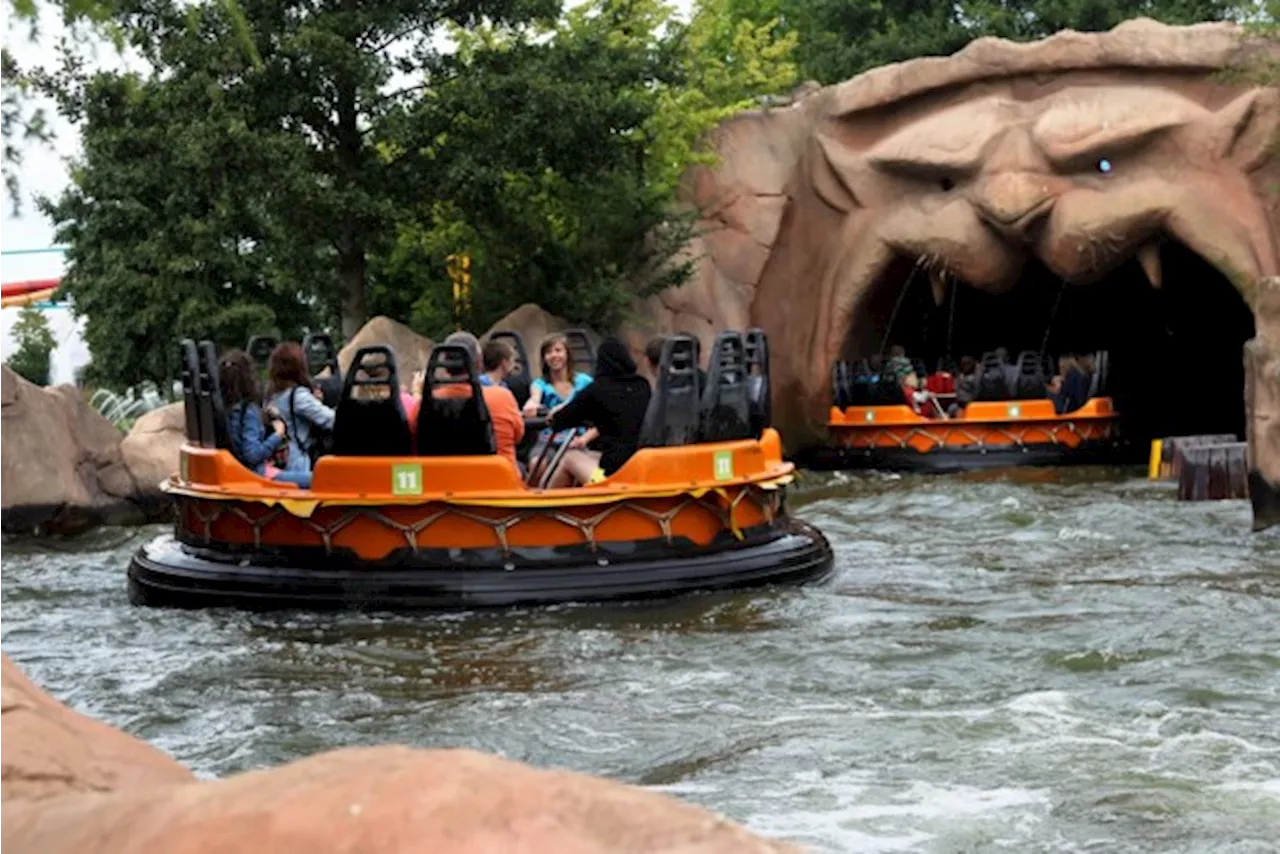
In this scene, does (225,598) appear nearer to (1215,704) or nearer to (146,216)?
(1215,704)

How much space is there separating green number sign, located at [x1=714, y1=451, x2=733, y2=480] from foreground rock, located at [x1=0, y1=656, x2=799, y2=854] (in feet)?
24.6

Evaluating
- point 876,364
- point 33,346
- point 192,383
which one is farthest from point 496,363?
point 33,346

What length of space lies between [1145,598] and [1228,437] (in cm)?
871

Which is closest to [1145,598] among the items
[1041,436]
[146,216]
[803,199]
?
[1041,436]

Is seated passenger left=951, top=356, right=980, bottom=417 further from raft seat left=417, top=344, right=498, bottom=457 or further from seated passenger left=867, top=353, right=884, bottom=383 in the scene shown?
raft seat left=417, top=344, right=498, bottom=457

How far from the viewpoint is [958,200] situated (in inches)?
788

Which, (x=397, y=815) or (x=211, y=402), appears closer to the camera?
(x=397, y=815)

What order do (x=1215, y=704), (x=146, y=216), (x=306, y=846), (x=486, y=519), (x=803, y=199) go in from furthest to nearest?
(x=146, y=216) < (x=803, y=199) < (x=486, y=519) < (x=1215, y=704) < (x=306, y=846)

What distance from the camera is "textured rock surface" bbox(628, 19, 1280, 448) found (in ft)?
61.9

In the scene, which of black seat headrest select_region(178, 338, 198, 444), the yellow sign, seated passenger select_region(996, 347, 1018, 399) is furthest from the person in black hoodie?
seated passenger select_region(996, 347, 1018, 399)

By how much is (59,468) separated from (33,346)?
23.2m

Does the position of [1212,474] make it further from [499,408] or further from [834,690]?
[834,690]

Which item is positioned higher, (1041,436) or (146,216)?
(146,216)

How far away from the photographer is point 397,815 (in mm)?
1745
